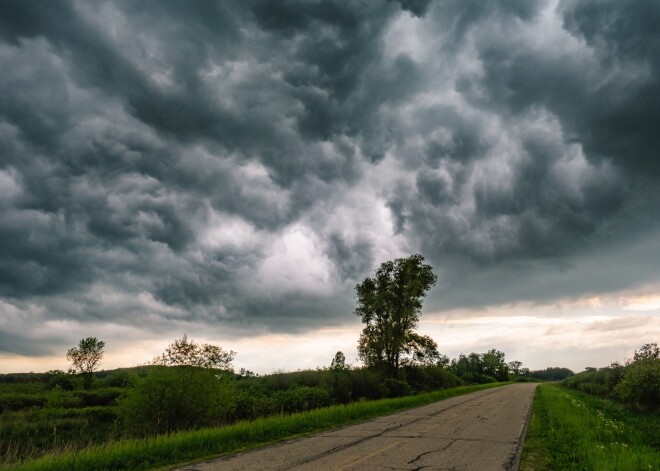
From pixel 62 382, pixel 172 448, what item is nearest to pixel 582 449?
pixel 172 448

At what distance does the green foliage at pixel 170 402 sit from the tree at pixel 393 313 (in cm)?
2695

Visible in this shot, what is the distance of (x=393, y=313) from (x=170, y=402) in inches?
1228

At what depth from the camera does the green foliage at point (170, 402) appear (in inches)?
709

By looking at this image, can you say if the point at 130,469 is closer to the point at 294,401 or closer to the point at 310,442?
the point at 310,442

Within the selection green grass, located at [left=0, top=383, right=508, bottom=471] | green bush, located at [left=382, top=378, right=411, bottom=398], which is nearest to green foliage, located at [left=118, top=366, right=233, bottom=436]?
green grass, located at [left=0, top=383, right=508, bottom=471]

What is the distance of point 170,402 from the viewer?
18.3 m

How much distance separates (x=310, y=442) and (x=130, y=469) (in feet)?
16.5

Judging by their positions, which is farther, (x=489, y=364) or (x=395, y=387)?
(x=489, y=364)

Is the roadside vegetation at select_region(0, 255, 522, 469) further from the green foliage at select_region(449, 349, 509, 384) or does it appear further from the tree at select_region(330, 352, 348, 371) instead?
the green foliage at select_region(449, 349, 509, 384)

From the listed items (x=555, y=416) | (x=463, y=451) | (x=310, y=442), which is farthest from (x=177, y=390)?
(x=555, y=416)

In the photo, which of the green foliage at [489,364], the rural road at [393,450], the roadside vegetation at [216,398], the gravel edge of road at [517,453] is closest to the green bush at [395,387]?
the roadside vegetation at [216,398]

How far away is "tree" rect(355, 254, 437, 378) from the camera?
145ft

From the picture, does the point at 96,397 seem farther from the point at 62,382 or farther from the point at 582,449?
the point at 582,449

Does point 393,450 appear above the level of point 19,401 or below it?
below
